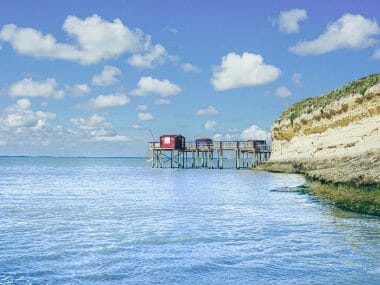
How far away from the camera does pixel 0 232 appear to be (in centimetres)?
1795

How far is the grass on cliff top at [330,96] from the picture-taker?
49.3 metres

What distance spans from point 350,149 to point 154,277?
3715 cm

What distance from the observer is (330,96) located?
61.7m

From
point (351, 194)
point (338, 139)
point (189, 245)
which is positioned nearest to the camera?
point (189, 245)

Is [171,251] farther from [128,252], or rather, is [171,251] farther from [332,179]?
[332,179]

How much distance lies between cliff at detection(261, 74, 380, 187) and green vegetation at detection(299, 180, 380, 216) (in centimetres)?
40

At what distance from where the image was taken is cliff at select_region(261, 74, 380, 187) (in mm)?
29469

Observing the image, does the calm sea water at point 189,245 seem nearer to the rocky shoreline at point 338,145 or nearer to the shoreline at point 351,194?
the shoreline at point 351,194

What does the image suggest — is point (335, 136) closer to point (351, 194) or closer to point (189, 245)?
point (351, 194)

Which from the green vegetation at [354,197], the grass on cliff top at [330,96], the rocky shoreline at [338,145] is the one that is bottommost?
the green vegetation at [354,197]

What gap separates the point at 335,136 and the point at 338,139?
1.70m

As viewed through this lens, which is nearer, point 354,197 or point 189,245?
point 189,245

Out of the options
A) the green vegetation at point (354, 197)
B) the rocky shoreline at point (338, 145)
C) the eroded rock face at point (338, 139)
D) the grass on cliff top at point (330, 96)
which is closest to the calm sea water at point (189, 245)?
the green vegetation at point (354, 197)

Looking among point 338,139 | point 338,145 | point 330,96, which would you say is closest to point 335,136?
point 338,139
